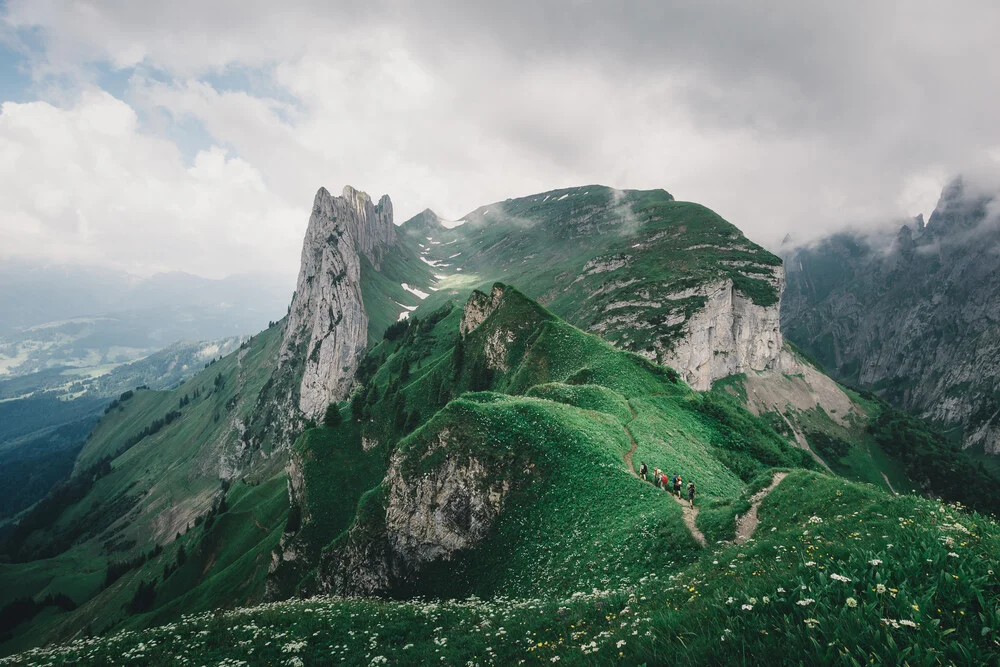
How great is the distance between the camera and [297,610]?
2034cm

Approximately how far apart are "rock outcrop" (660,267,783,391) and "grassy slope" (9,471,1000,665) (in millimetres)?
124890

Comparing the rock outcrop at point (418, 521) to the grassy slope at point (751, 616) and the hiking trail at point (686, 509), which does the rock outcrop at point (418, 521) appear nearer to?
the hiking trail at point (686, 509)

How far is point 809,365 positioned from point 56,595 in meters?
303

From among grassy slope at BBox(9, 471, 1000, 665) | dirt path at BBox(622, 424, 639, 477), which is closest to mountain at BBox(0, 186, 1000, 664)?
grassy slope at BBox(9, 471, 1000, 665)

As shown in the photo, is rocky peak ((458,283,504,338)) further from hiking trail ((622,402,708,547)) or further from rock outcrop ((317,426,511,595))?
hiking trail ((622,402,708,547))

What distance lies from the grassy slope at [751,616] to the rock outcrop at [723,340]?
125m

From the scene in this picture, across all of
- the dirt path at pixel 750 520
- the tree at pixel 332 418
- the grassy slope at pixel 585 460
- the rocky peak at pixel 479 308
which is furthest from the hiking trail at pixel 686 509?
the tree at pixel 332 418

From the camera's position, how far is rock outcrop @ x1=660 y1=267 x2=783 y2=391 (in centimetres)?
14025

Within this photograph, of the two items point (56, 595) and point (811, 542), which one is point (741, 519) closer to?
point (811, 542)

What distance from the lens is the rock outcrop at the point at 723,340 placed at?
140 meters

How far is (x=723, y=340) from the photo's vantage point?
158750 millimetres

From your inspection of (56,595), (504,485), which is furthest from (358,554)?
(56,595)

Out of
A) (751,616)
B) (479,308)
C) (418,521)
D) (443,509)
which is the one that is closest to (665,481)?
(443,509)

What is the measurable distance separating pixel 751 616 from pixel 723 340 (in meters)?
171
